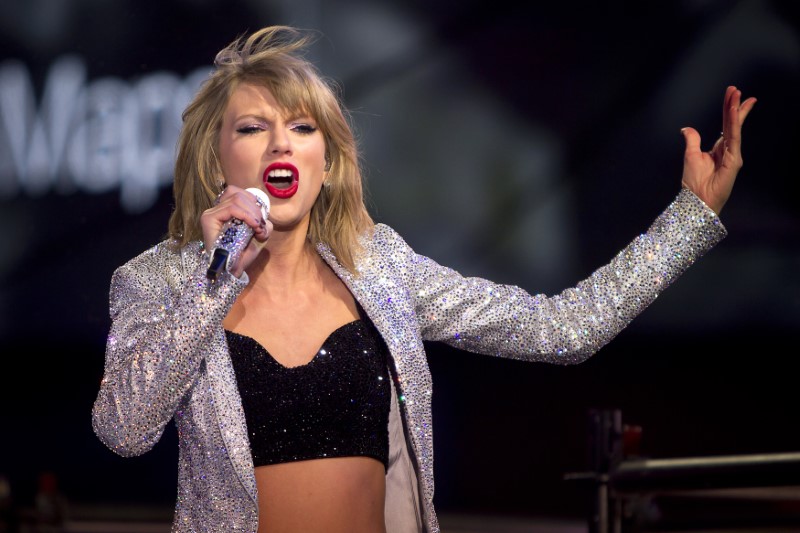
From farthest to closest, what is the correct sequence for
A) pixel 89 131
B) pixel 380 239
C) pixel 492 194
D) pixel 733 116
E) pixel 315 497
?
pixel 89 131 → pixel 492 194 → pixel 380 239 → pixel 733 116 → pixel 315 497

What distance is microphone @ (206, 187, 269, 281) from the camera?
55.9 inches

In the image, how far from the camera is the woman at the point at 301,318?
1513 millimetres

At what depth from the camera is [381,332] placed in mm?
1733

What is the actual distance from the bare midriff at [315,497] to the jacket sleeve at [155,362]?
213 mm

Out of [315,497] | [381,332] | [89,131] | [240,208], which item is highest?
[89,131]

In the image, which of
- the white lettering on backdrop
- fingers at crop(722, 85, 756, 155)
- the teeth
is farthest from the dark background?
the teeth

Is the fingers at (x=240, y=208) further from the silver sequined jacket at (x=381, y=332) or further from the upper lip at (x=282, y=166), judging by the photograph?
the upper lip at (x=282, y=166)

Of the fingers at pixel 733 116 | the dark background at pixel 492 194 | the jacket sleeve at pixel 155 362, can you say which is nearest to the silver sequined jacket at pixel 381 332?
the jacket sleeve at pixel 155 362

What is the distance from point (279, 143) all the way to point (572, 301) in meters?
0.60

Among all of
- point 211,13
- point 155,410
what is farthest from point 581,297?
point 211,13

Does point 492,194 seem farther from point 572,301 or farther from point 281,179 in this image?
point 281,179

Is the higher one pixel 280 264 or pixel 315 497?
pixel 280 264

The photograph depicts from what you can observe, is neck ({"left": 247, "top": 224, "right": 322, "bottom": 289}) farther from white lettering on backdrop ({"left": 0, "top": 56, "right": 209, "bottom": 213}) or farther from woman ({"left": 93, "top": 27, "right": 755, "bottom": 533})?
white lettering on backdrop ({"left": 0, "top": 56, "right": 209, "bottom": 213})

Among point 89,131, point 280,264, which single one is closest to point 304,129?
point 280,264
